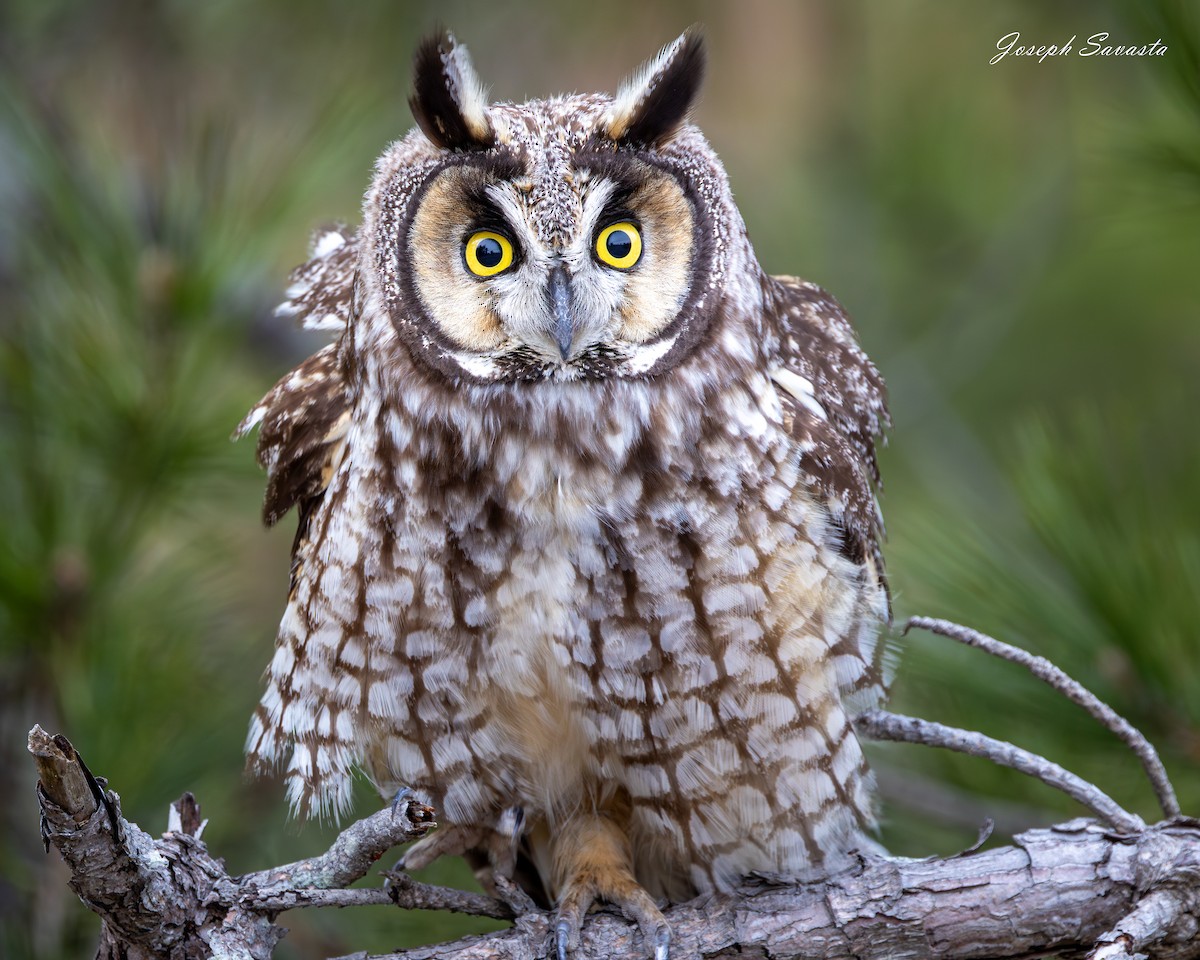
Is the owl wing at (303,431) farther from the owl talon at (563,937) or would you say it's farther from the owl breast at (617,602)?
the owl talon at (563,937)

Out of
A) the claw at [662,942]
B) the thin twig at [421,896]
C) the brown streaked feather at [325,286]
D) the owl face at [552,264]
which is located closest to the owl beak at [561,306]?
the owl face at [552,264]

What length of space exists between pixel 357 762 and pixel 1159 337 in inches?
130

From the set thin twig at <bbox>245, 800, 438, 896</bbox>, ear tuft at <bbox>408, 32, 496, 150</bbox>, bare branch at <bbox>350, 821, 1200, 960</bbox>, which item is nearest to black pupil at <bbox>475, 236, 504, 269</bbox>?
ear tuft at <bbox>408, 32, 496, 150</bbox>

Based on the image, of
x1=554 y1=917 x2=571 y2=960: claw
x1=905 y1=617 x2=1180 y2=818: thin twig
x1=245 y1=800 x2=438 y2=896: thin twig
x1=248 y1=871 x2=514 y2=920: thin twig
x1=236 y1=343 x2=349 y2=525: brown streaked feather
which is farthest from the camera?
x1=236 y1=343 x2=349 y2=525: brown streaked feather

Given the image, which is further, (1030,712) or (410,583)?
(1030,712)

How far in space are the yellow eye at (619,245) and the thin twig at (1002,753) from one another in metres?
0.76

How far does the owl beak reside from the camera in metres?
1.77

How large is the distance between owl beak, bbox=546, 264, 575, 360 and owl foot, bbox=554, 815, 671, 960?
838mm

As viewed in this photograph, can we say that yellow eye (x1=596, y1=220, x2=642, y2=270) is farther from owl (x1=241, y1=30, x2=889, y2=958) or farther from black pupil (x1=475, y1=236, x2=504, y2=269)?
black pupil (x1=475, y1=236, x2=504, y2=269)

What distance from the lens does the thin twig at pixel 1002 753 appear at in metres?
1.83

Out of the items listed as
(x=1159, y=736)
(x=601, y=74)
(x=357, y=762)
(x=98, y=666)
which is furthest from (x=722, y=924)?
(x=601, y=74)

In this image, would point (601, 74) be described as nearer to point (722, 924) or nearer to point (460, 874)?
point (460, 874)

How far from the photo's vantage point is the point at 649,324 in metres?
1.91

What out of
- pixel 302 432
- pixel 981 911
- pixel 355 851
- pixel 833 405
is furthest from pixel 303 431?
pixel 981 911
